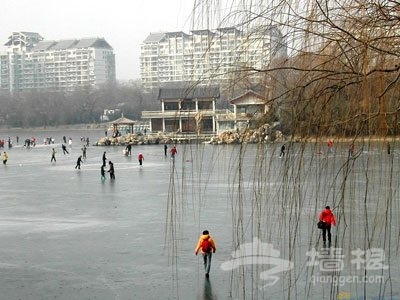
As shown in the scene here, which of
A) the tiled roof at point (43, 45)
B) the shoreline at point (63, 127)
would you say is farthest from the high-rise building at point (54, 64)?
the shoreline at point (63, 127)

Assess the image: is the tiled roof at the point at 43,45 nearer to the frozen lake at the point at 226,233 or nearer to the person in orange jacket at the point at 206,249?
the frozen lake at the point at 226,233

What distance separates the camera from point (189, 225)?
52.2 feet

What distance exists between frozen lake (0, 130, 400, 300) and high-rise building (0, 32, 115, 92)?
155032 millimetres

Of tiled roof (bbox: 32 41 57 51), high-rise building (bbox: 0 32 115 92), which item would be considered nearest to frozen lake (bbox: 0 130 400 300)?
high-rise building (bbox: 0 32 115 92)

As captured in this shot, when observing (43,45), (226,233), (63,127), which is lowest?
(226,233)

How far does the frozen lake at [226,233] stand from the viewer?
4219 millimetres

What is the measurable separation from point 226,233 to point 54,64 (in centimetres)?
16652

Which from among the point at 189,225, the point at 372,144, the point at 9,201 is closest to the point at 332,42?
the point at 372,144

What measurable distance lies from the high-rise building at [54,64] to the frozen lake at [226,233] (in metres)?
155

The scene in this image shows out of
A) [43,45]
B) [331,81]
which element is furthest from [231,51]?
[43,45]

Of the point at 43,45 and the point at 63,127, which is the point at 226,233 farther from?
the point at 43,45

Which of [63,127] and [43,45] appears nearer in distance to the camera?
[63,127]

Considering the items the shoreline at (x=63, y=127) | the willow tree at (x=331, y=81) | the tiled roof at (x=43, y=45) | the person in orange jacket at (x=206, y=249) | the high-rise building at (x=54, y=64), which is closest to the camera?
the willow tree at (x=331, y=81)

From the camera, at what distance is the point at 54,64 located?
173m
